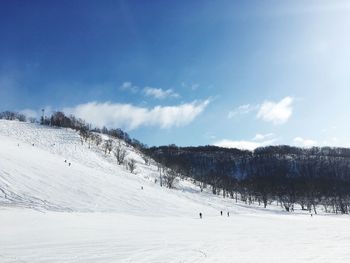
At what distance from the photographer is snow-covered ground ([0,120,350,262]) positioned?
17641 millimetres

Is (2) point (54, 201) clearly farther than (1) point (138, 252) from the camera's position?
Yes

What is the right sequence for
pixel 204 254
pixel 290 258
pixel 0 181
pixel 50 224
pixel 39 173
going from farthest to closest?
pixel 39 173, pixel 0 181, pixel 50 224, pixel 204 254, pixel 290 258

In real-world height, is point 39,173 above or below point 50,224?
above

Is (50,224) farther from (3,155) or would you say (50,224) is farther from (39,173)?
(3,155)

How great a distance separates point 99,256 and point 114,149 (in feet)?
480

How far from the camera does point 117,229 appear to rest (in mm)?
29969

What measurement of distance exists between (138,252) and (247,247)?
694 cm

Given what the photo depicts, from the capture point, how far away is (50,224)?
3081cm

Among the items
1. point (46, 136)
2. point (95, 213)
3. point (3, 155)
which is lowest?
point (95, 213)

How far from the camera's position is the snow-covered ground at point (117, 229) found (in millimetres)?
17641

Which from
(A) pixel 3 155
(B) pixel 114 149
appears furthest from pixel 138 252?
(B) pixel 114 149

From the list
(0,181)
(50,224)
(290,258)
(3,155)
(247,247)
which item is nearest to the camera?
(290,258)

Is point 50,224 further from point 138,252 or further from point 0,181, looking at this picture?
point 0,181

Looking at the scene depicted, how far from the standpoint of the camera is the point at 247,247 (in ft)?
70.7
